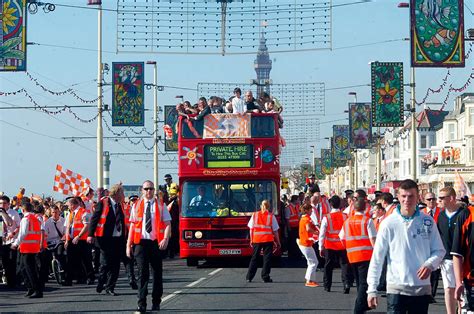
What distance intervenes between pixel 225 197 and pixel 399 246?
56.5 feet

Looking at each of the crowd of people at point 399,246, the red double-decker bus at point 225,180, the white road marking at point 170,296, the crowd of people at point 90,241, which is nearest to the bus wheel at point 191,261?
the red double-decker bus at point 225,180

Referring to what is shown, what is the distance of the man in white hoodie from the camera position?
912cm

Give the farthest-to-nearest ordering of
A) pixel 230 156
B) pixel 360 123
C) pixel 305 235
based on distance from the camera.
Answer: pixel 360 123 → pixel 230 156 → pixel 305 235

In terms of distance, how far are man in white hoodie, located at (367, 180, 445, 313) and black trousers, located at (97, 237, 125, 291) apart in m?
10.3

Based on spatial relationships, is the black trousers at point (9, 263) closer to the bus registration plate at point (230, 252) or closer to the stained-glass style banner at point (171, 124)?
the bus registration plate at point (230, 252)

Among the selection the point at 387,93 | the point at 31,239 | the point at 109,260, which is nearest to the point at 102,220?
the point at 109,260

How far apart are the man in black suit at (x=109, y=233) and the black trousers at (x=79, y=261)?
3.22 meters

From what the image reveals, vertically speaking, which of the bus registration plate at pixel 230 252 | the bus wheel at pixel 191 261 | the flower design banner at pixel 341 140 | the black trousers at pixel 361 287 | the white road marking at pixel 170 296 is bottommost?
the bus wheel at pixel 191 261

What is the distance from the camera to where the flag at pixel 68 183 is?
1431 inches

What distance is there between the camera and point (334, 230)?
19672 millimetres

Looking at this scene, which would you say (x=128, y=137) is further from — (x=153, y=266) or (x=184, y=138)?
(x=153, y=266)

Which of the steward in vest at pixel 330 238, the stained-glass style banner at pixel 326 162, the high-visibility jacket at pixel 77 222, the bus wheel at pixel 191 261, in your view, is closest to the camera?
the steward in vest at pixel 330 238

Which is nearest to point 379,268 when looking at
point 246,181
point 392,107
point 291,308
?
point 291,308

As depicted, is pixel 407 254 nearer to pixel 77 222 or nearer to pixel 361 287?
pixel 361 287
